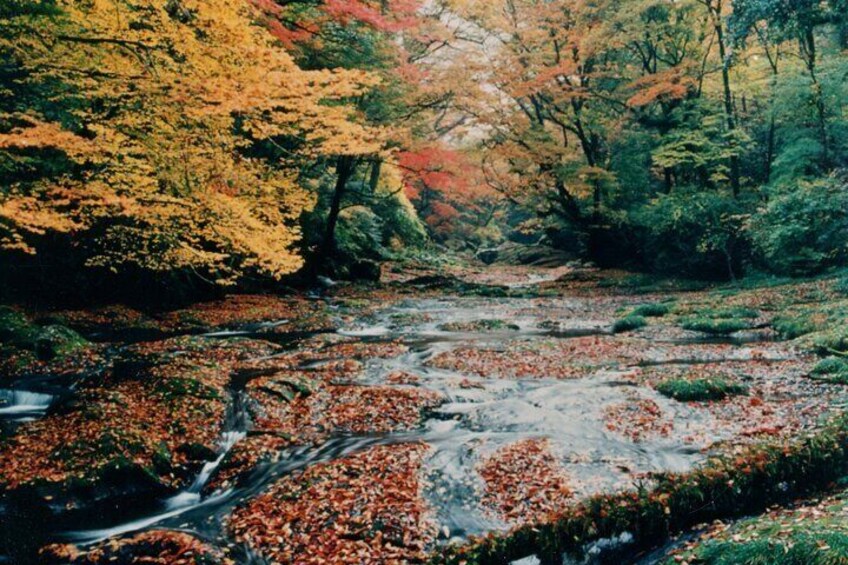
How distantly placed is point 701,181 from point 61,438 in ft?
87.0

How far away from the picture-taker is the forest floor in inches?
209

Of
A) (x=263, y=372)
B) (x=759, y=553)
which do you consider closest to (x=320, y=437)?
(x=263, y=372)

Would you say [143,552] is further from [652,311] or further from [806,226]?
[806,226]

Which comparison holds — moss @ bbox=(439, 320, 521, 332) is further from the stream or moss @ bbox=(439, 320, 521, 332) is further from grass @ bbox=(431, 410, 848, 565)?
grass @ bbox=(431, 410, 848, 565)

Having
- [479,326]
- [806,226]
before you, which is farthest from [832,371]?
[806,226]

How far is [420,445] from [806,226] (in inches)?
630

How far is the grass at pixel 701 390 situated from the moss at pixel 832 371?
1.39 metres

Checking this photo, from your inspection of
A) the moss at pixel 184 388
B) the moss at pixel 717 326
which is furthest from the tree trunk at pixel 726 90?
the moss at pixel 184 388

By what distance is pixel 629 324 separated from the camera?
51.2 feet

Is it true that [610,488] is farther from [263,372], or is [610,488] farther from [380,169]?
[380,169]

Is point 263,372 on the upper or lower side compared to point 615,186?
lower

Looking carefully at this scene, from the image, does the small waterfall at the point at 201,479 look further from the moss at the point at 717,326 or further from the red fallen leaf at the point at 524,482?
the moss at the point at 717,326

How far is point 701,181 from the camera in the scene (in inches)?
987

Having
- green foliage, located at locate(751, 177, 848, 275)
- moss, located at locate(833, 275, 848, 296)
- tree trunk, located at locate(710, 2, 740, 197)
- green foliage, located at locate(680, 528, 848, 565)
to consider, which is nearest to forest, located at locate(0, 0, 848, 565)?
green foliage, located at locate(680, 528, 848, 565)
